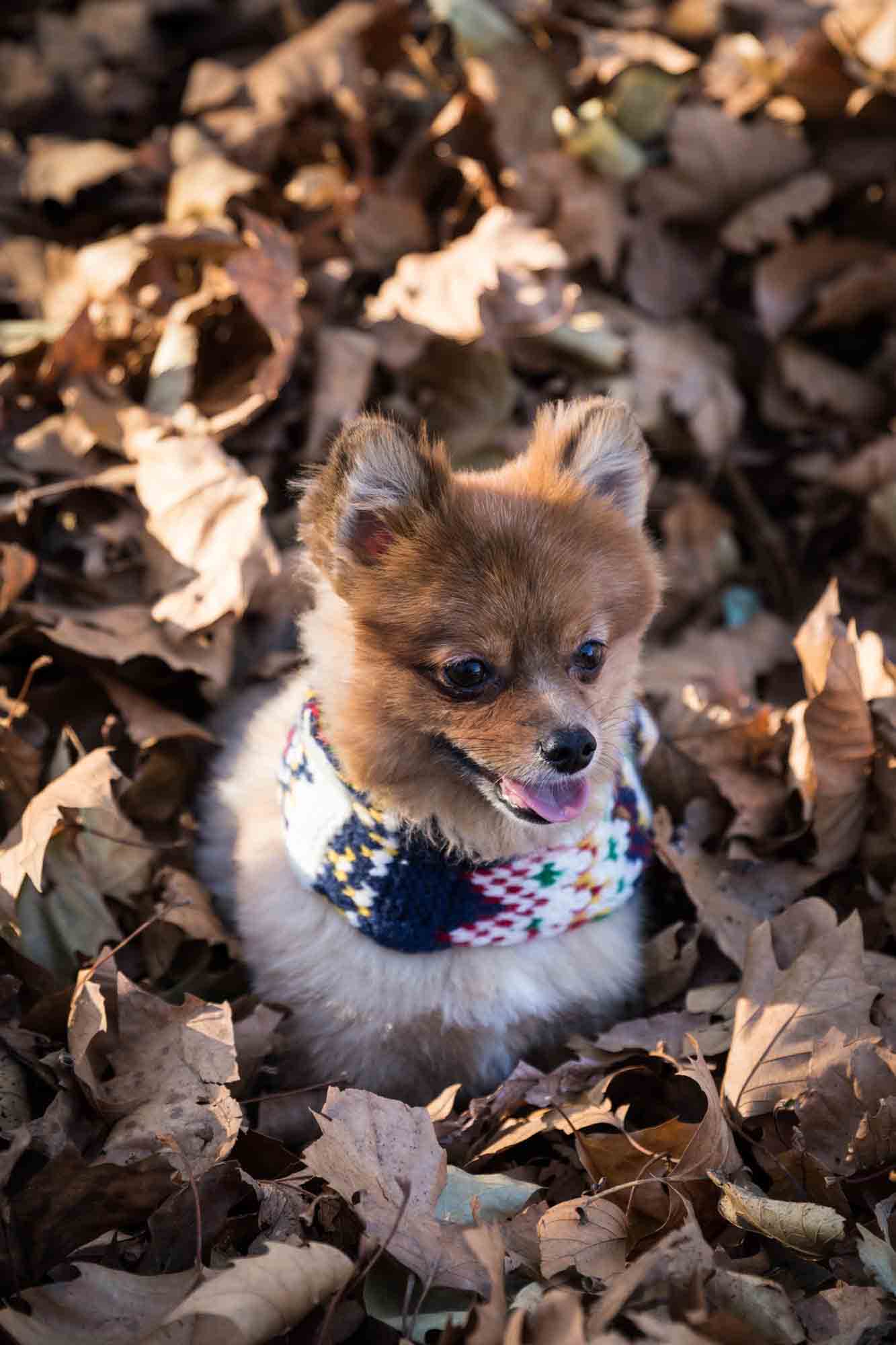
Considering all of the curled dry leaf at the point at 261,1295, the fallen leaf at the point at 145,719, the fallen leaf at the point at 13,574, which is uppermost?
the curled dry leaf at the point at 261,1295

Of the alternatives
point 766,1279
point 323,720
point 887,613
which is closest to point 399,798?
point 323,720

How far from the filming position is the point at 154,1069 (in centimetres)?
274

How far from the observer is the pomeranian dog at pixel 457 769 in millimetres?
2646

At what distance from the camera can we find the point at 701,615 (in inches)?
185

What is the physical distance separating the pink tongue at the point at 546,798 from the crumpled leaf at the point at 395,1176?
28.0 inches

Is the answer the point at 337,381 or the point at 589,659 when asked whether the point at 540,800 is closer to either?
the point at 589,659

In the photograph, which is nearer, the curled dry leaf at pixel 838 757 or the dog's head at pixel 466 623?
the dog's head at pixel 466 623

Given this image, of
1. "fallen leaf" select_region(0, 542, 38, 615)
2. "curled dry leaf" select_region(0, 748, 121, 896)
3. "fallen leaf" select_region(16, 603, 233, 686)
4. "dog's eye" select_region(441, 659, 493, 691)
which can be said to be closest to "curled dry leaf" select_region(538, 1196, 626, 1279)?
"dog's eye" select_region(441, 659, 493, 691)

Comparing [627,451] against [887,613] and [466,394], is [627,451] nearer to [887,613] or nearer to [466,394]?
[466,394]

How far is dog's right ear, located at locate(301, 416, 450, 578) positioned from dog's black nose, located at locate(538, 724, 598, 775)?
1.95ft

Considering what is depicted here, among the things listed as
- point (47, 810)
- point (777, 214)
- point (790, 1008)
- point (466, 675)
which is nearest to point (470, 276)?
point (777, 214)

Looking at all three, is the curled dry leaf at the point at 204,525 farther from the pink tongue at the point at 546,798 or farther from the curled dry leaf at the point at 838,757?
the curled dry leaf at the point at 838,757

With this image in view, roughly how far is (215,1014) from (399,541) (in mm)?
1213

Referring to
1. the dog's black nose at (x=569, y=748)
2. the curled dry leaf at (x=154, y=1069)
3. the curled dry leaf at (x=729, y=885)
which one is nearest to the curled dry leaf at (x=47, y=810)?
the curled dry leaf at (x=154, y=1069)
